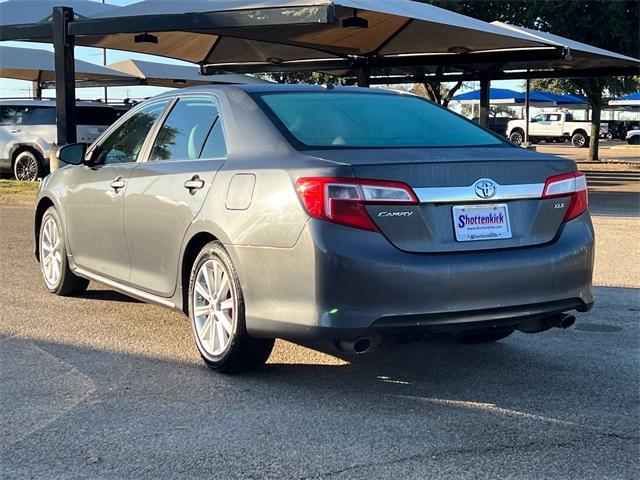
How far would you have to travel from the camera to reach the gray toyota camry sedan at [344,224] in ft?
13.0

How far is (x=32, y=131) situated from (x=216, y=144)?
594 inches

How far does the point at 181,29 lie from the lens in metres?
11.1

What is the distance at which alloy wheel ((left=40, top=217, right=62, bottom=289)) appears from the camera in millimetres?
6781

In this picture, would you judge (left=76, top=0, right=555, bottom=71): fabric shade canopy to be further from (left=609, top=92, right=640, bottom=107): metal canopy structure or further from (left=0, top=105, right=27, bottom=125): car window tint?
(left=609, top=92, right=640, bottom=107): metal canopy structure

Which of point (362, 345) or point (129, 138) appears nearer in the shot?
point (362, 345)

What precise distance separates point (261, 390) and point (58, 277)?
3.00m

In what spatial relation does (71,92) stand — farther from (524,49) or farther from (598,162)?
(598,162)

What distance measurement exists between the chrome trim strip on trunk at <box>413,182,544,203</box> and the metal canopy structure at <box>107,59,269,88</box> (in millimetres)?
22413

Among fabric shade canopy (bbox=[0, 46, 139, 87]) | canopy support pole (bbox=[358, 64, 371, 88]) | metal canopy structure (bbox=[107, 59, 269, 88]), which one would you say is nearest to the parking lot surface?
canopy support pole (bbox=[358, 64, 371, 88])

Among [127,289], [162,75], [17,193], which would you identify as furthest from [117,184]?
[162,75]

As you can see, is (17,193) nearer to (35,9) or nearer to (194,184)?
(35,9)

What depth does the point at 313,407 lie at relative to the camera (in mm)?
4199

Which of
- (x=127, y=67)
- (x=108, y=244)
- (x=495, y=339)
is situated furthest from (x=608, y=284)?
(x=127, y=67)

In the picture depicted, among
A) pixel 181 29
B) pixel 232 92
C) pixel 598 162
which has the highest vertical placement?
pixel 181 29
